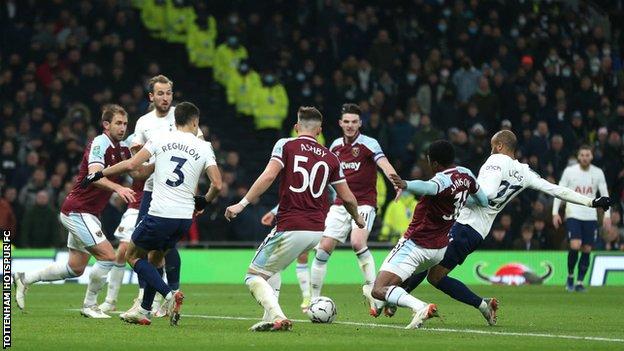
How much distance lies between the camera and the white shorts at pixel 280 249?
13.3 meters

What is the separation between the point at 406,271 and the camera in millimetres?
14008

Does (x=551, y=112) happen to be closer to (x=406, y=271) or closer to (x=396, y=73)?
(x=396, y=73)

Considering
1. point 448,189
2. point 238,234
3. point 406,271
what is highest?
point 448,189

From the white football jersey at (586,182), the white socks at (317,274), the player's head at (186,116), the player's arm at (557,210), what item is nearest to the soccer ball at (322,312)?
the player's head at (186,116)

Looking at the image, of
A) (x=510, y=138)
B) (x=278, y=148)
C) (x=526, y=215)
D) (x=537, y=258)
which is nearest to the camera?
(x=278, y=148)

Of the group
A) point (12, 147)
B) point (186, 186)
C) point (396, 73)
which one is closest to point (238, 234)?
point (12, 147)

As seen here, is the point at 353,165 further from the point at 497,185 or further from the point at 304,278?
the point at 497,185

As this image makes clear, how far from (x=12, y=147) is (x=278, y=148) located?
14.6 metres

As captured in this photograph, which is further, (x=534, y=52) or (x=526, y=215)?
(x=534, y=52)

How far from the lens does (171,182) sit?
13922 millimetres

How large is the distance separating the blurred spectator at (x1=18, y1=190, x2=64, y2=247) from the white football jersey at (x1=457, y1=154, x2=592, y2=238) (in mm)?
11862

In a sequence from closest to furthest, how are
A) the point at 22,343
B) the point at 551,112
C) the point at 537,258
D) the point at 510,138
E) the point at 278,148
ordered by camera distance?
the point at 22,343, the point at 278,148, the point at 510,138, the point at 537,258, the point at 551,112

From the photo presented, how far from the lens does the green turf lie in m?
11.9

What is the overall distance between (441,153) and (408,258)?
1.12 meters
